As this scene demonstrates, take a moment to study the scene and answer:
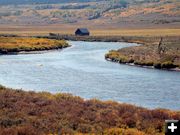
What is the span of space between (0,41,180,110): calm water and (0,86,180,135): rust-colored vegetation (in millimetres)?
7997

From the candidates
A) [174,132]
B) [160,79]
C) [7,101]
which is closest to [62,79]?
[160,79]

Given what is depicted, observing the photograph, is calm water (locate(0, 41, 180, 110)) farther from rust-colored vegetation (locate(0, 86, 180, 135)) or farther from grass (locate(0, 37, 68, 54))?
grass (locate(0, 37, 68, 54))

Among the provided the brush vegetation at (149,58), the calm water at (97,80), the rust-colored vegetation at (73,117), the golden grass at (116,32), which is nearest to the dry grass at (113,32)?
the golden grass at (116,32)

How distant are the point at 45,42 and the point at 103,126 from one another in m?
76.6

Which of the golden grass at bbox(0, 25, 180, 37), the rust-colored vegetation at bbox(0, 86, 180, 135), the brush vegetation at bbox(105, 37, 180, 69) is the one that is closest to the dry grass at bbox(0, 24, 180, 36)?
the golden grass at bbox(0, 25, 180, 37)

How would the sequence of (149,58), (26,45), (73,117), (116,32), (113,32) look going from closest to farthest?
(73,117) → (149,58) → (26,45) → (116,32) → (113,32)

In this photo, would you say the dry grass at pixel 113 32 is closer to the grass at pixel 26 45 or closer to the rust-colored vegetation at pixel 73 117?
the grass at pixel 26 45

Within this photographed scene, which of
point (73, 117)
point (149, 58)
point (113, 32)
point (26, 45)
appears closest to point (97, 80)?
point (149, 58)

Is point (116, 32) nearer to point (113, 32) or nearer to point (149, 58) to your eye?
point (113, 32)

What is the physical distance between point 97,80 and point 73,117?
25.1 metres

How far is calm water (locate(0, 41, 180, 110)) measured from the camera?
38131 millimetres

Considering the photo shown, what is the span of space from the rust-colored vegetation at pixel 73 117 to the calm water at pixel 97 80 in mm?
7997

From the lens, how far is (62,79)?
49094 mm

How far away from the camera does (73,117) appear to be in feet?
76.5
